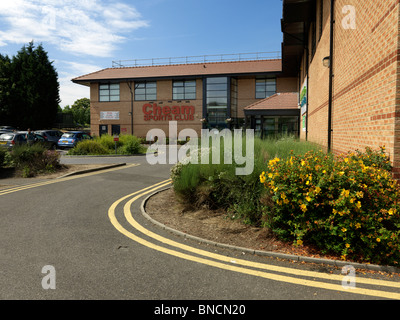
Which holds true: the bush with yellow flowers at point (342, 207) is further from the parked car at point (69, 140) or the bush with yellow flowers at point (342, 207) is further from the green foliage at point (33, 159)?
the parked car at point (69, 140)

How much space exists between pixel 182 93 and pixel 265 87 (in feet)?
33.9

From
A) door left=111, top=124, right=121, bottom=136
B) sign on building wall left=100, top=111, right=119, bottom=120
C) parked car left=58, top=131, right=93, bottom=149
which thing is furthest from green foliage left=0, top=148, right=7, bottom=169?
sign on building wall left=100, top=111, right=119, bottom=120

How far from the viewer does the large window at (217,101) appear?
37.6 meters

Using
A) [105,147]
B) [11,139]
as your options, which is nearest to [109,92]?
[105,147]

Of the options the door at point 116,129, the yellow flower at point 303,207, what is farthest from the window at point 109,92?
the yellow flower at point 303,207

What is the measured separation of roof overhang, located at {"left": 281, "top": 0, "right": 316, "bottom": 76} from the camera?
1198 centimetres

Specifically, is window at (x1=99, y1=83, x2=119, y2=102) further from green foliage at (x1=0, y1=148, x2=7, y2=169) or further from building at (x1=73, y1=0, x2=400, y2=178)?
green foliage at (x1=0, y1=148, x2=7, y2=169)

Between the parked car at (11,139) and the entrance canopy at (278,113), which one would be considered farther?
the entrance canopy at (278,113)

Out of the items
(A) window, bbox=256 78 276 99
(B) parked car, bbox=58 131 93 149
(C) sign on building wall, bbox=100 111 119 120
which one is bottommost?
(B) parked car, bbox=58 131 93 149

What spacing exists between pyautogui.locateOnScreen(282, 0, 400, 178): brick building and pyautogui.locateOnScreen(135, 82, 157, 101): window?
31.0m

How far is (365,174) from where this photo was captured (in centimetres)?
404

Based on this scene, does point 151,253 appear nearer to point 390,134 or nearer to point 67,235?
point 67,235

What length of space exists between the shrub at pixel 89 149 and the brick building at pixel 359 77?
618 inches

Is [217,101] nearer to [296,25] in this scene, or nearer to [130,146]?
[130,146]
